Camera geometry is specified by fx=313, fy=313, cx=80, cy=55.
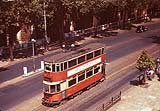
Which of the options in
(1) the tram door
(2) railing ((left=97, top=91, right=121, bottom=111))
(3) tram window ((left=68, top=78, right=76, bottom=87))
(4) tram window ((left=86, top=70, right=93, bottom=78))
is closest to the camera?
(2) railing ((left=97, top=91, right=121, bottom=111))

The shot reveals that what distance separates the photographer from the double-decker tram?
116 ft

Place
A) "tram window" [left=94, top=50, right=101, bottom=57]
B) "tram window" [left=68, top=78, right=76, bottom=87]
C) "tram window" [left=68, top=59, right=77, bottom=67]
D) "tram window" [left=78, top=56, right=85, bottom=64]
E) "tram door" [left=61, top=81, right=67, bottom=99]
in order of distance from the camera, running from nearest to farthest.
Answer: "tram door" [left=61, top=81, right=67, bottom=99] < "tram window" [left=68, top=59, right=77, bottom=67] < "tram window" [left=68, top=78, right=76, bottom=87] < "tram window" [left=78, top=56, right=85, bottom=64] < "tram window" [left=94, top=50, right=101, bottom=57]

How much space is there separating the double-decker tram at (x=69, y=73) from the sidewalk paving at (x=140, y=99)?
5.34 meters

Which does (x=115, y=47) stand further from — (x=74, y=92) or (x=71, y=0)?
(x=74, y=92)

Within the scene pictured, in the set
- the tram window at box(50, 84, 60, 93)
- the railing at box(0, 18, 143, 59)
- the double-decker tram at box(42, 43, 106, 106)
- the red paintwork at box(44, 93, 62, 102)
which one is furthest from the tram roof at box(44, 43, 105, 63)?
the railing at box(0, 18, 143, 59)

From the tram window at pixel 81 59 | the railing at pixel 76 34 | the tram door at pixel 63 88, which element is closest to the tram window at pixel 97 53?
the tram window at pixel 81 59

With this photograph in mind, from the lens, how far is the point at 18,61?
53.5 m

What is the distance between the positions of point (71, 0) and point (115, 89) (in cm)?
2524

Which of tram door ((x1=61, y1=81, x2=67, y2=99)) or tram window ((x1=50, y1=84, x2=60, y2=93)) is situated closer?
tram window ((x1=50, y1=84, x2=60, y2=93))

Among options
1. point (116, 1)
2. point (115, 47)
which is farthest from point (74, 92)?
point (116, 1)

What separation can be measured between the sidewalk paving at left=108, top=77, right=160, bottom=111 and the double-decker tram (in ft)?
17.5

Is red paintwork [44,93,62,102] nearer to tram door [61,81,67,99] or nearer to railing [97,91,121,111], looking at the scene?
tram door [61,81,67,99]

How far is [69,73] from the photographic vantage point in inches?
1446

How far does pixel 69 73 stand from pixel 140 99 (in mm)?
9287
